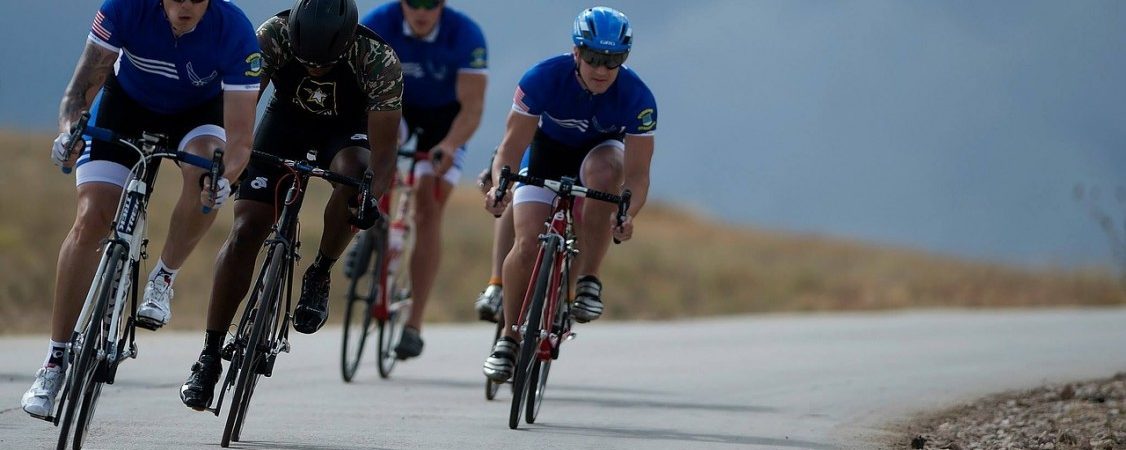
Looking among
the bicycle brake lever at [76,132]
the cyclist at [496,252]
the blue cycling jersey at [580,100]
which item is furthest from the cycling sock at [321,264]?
the cyclist at [496,252]

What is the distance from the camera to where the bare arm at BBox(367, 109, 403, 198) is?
785cm

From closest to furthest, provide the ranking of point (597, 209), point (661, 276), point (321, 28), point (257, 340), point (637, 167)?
point (257, 340), point (321, 28), point (637, 167), point (597, 209), point (661, 276)

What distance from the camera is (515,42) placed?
14962 centimetres

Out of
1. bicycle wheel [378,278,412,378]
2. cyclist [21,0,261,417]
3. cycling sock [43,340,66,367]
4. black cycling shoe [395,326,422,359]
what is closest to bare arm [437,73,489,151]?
bicycle wheel [378,278,412,378]

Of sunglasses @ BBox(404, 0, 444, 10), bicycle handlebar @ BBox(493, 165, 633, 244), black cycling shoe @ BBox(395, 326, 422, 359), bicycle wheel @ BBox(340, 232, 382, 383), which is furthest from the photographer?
sunglasses @ BBox(404, 0, 444, 10)

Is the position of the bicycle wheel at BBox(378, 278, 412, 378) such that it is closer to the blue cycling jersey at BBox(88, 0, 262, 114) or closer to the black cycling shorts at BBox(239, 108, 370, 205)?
the black cycling shorts at BBox(239, 108, 370, 205)

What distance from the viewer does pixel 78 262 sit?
712 centimetres

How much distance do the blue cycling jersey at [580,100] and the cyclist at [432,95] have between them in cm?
215

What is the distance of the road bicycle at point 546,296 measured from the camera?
344 inches

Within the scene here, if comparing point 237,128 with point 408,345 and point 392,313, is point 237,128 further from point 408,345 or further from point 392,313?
point 392,313

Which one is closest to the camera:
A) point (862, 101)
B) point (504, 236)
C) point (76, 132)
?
point (76, 132)

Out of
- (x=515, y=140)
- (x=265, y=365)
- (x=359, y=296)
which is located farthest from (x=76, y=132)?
(x=359, y=296)

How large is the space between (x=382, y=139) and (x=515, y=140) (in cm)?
152

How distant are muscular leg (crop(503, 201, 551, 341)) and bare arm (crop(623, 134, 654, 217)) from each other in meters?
0.46
